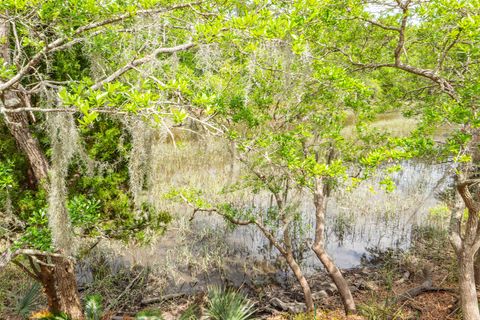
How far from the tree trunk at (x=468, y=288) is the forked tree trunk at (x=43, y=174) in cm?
625

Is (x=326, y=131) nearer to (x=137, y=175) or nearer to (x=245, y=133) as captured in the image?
(x=245, y=133)

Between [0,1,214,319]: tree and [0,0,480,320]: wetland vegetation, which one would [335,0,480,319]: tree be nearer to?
[0,0,480,320]: wetland vegetation

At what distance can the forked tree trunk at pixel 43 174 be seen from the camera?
4.48 m

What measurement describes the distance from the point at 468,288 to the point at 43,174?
268 inches

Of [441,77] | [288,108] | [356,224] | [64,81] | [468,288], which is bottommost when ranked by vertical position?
[356,224]

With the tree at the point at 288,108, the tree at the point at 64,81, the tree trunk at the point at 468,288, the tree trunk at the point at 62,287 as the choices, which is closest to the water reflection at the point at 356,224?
Answer: the tree at the point at 288,108

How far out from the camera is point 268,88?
595 cm

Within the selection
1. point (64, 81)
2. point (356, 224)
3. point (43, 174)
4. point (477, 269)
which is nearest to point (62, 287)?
point (43, 174)

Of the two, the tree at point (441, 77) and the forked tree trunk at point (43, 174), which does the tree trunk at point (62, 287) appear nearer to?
the forked tree trunk at point (43, 174)

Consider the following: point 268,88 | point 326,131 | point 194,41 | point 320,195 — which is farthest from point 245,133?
point 194,41

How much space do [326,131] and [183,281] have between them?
5.15 m

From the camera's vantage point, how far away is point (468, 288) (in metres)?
5.25

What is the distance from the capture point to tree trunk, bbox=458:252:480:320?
17.1 feet

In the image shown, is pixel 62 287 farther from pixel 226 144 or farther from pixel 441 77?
pixel 441 77
